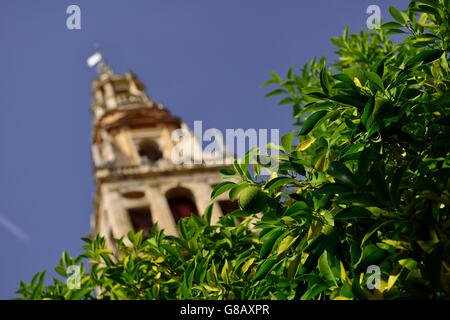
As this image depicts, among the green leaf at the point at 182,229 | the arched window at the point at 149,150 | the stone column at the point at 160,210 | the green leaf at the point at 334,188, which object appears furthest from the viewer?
the arched window at the point at 149,150

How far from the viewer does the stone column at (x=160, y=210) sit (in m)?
32.9

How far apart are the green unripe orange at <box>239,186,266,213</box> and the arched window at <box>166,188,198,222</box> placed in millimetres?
31255

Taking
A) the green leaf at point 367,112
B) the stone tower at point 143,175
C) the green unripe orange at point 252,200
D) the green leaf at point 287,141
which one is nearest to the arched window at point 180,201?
the stone tower at point 143,175

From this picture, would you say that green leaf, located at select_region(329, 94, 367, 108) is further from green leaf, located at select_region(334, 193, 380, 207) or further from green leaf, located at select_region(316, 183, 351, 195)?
green leaf, located at select_region(334, 193, 380, 207)

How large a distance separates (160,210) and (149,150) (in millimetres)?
9910

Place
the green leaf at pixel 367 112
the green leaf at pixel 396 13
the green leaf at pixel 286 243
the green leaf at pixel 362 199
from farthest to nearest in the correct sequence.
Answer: the green leaf at pixel 396 13 → the green leaf at pixel 286 243 → the green leaf at pixel 367 112 → the green leaf at pixel 362 199

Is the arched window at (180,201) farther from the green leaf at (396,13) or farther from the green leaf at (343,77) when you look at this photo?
the green leaf at (343,77)

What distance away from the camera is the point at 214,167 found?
124 ft

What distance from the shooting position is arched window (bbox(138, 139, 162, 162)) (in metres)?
42.3

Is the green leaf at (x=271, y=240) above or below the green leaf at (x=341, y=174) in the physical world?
below

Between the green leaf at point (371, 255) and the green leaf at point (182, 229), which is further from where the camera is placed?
the green leaf at point (182, 229)

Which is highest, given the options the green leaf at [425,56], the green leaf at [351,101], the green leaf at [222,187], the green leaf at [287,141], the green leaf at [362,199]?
the green leaf at [425,56]

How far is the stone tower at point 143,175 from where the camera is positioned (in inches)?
1352

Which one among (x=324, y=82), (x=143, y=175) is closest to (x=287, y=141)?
(x=324, y=82)
